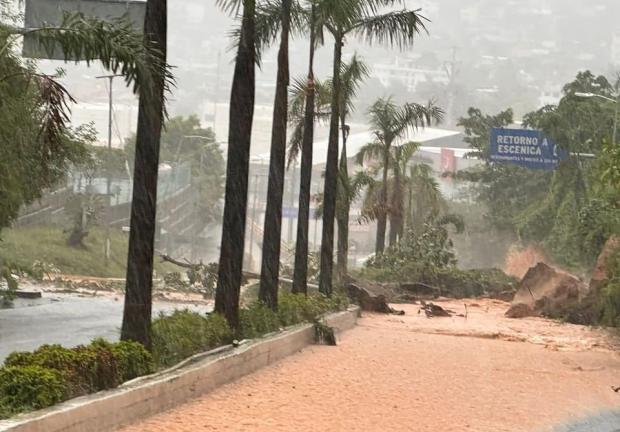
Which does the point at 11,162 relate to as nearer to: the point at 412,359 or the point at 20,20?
the point at 20,20

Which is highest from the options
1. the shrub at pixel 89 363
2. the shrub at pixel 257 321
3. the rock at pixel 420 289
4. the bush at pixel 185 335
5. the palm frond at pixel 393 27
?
the palm frond at pixel 393 27

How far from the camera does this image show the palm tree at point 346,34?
2716cm

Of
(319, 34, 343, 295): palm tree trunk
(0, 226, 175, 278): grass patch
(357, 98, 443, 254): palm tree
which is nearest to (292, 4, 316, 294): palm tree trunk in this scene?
(319, 34, 343, 295): palm tree trunk

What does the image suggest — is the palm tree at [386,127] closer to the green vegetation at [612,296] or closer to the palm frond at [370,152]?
the palm frond at [370,152]

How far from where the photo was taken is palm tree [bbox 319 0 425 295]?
2716 centimetres

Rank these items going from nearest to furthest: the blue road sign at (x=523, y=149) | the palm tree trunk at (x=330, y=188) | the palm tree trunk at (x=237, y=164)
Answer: the palm tree trunk at (x=237, y=164) < the palm tree trunk at (x=330, y=188) < the blue road sign at (x=523, y=149)

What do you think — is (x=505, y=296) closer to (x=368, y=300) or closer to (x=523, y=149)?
(x=523, y=149)

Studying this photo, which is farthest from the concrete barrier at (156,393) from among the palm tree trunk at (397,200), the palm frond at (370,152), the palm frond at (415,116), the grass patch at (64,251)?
the grass patch at (64,251)

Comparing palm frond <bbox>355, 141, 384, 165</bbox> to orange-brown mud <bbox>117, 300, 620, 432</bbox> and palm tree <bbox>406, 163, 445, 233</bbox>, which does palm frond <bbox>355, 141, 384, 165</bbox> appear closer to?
palm tree <bbox>406, 163, 445, 233</bbox>

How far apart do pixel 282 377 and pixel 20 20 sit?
51.1 feet

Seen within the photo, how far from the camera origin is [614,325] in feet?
96.7

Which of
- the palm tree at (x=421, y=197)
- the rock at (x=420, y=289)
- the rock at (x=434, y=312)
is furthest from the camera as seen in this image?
the palm tree at (x=421, y=197)

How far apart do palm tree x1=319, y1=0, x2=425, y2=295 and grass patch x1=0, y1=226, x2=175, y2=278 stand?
25.9 m

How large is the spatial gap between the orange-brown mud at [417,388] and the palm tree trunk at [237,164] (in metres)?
1.70
